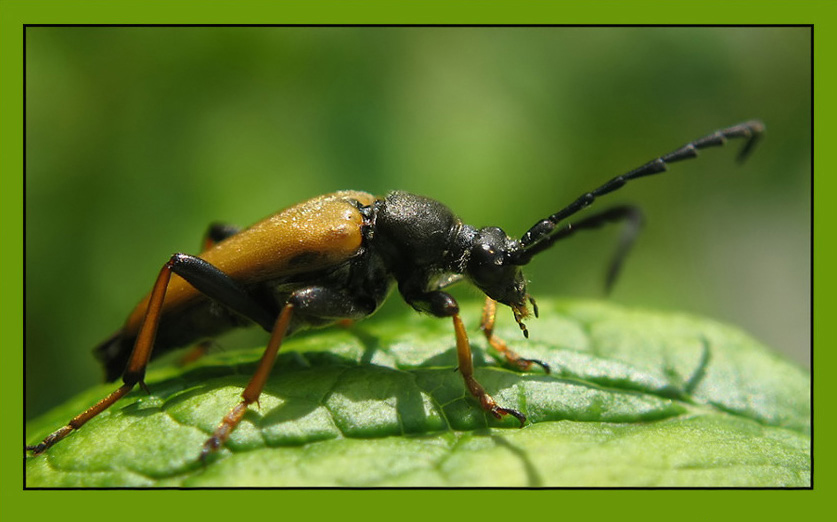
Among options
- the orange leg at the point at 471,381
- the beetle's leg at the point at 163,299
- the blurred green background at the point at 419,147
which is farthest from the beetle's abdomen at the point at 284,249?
the blurred green background at the point at 419,147

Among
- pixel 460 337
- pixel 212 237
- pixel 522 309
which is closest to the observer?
pixel 460 337

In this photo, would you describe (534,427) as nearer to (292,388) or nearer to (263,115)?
(292,388)

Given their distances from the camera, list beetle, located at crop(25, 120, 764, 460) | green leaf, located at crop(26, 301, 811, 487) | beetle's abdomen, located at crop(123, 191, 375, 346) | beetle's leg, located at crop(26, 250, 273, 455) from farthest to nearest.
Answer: beetle's abdomen, located at crop(123, 191, 375, 346)
beetle, located at crop(25, 120, 764, 460)
beetle's leg, located at crop(26, 250, 273, 455)
green leaf, located at crop(26, 301, 811, 487)

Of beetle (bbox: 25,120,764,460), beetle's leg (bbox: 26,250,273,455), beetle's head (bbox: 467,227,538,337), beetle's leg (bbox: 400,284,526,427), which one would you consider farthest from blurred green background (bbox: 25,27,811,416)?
beetle's leg (bbox: 26,250,273,455)

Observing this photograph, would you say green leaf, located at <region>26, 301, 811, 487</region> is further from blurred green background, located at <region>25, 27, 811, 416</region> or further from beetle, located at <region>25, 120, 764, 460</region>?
blurred green background, located at <region>25, 27, 811, 416</region>

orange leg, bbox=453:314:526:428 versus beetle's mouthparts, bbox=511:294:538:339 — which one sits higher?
beetle's mouthparts, bbox=511:294:538:339

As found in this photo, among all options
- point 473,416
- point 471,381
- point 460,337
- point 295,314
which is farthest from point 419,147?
point 473,416

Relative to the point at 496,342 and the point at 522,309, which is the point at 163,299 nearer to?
the point at 496,342
